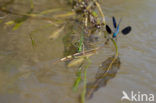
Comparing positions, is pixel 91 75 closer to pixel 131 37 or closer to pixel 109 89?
pixel 109 89

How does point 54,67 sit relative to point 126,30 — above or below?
below

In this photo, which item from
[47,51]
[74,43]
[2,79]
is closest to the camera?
[2,79]

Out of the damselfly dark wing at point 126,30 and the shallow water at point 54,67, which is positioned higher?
the damselfly dark wing at point 126,30

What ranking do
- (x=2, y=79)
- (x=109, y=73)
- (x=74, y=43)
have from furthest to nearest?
(x=74, y=43)
(x=109, y=73)
(x=2, y=79)

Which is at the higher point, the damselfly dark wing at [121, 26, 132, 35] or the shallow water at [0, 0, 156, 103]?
the damselfly dark wing at [121, 26, 132, 35]

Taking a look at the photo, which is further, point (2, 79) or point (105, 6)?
point (105, 6)

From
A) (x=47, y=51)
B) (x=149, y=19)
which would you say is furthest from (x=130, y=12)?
(x=47, y=51)

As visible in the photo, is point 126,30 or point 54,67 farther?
point 126,30

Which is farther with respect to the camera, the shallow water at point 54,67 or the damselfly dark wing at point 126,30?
the damselfly dark wing at point 126,30
